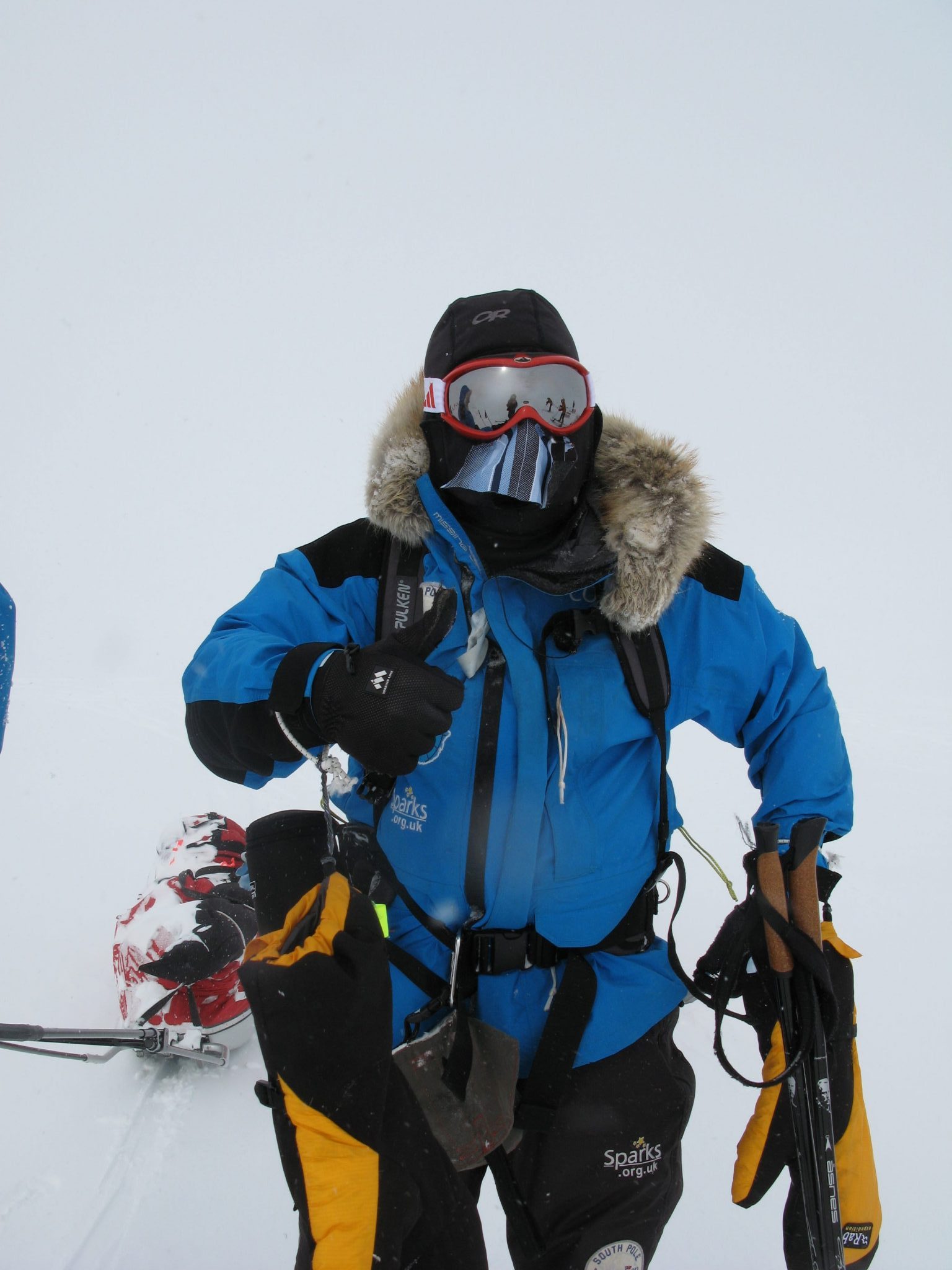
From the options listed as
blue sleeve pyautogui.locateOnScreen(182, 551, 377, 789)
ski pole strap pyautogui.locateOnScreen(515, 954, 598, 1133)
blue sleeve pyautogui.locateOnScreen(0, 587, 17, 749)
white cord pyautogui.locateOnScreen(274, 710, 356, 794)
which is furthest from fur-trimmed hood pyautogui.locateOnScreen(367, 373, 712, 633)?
blue sleeve pyautogui.locateOnScreen(0, 587, 17, 749)

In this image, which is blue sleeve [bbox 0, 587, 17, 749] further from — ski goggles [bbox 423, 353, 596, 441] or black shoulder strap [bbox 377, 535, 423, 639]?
ski goggles [bbox 423, 353, 596, 441]

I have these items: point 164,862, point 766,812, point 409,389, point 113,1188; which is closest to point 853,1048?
point 766,812

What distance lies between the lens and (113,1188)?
2.59 m

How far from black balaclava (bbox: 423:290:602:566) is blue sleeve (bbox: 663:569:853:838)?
0.41 meters

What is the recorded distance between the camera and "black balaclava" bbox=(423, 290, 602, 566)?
1.94 metres

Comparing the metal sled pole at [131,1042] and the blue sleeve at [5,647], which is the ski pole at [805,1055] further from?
the metal sled pole at [131,1042]

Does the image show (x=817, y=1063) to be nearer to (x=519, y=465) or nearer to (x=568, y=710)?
(x=568, y=710)

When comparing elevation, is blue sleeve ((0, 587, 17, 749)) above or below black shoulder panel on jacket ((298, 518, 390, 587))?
below

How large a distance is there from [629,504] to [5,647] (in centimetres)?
172

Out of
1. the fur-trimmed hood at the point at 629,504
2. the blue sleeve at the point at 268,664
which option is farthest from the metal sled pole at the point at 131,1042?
the fur-trimmed hood at the point at 629,504

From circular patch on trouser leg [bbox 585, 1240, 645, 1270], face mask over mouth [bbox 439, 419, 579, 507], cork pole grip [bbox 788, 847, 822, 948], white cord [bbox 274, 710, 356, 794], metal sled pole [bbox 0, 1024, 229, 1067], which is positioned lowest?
circular patch on trouser leg [bbox 585, 1240, 645, 1270]

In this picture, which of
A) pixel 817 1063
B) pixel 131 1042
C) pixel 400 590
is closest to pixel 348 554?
pixel 400 590

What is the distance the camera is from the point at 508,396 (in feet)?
6.37

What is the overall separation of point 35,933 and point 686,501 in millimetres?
3951
